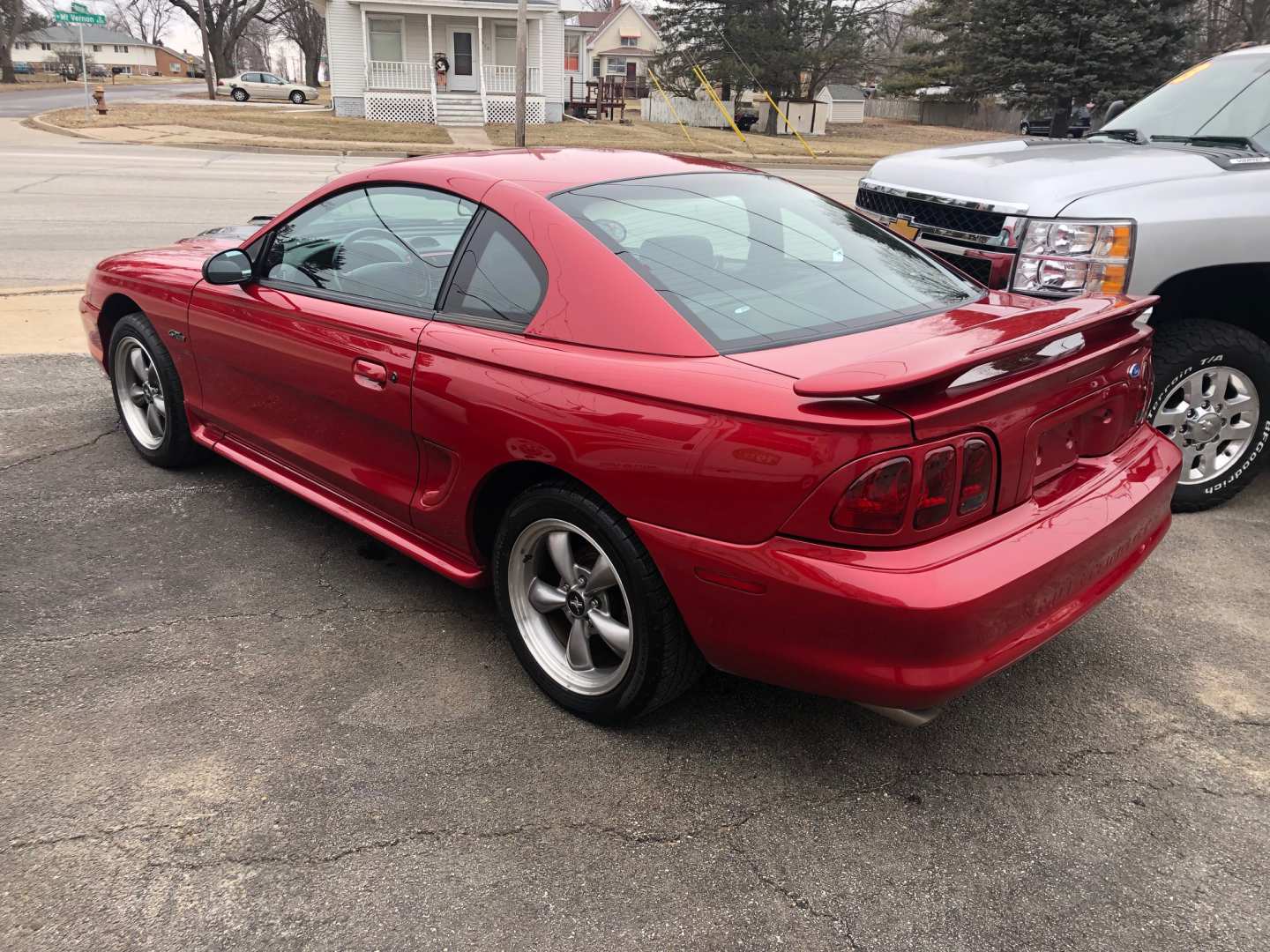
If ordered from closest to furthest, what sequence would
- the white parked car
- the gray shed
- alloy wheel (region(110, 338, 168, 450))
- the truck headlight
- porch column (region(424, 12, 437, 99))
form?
the truck headlight
alloy wheel (region(110, 338, 168, 450))
porch column (region(424, 12, 437, 99))
the white parked car
the gray shed

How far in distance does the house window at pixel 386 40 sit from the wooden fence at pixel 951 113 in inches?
958

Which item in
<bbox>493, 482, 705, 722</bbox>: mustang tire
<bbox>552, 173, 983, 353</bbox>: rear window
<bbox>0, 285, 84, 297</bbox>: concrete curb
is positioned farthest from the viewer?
<bbox>0, 285, 84, 297</bbox>: concrete curb

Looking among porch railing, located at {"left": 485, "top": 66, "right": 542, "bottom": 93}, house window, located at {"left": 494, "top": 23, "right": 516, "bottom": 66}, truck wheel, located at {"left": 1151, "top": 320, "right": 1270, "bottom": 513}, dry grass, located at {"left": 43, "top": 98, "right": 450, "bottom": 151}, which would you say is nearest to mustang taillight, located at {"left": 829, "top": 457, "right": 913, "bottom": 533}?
truck wheel, located at {"left": 1151, "top": 320, "right": 1270, "bottom": 513}

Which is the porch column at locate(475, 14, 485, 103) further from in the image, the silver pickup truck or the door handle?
the door handle

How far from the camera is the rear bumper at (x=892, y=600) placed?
216cm

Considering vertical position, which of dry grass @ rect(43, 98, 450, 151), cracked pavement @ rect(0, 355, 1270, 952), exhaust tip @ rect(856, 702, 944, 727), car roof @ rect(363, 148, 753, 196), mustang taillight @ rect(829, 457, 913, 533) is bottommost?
cracked pavement @ rect(0, 355, 1270, 952)

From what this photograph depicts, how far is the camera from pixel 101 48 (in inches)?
4739

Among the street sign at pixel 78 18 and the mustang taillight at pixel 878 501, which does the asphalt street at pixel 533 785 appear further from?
the street sign at pixel 78 18

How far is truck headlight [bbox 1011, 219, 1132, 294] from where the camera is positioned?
13.3 ft

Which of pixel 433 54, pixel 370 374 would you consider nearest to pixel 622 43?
pixel 433 54

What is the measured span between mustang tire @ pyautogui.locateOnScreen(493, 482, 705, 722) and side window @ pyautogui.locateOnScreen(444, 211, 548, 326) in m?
0.55

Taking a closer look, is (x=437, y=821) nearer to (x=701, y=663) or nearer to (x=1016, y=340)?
(x=701, y=663)

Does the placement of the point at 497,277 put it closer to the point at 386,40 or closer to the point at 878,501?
the point at 878,501

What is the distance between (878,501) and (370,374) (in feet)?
5.74
